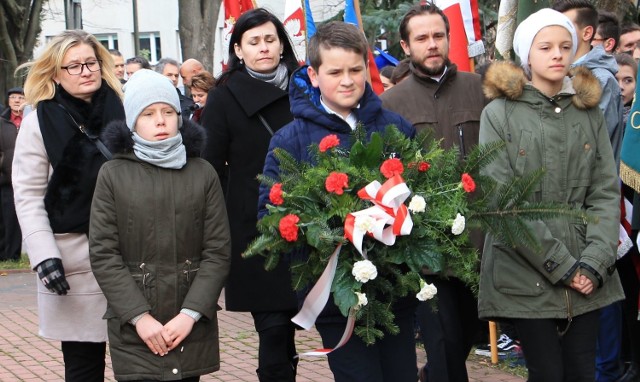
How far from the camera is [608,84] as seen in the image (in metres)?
6.26

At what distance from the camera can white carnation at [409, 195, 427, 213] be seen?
164 inches

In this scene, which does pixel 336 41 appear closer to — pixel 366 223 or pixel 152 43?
pixel 366 223

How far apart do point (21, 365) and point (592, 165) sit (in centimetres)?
498

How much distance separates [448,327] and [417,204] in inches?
71.8

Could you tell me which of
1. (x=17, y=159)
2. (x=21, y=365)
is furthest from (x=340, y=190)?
(x=21, y=365)

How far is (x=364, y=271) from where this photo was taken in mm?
4117

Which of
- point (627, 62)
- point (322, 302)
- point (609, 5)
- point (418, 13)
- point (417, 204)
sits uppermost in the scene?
point (609, 5)

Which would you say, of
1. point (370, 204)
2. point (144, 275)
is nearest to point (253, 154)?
point (144, 275)

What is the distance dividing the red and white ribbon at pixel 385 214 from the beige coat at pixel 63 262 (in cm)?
189

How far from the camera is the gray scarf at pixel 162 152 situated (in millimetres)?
4934

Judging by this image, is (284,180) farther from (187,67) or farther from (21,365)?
(187,67)

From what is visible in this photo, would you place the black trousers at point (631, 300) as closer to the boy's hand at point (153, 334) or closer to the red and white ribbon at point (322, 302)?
the red and white ribbon at point (322, 302)

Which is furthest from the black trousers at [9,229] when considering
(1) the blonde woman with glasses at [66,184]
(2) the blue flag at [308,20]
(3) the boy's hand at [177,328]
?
(3) the boy's hand at [177,328]

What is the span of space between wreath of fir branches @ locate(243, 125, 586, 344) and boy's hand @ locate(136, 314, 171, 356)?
712 millimetres
